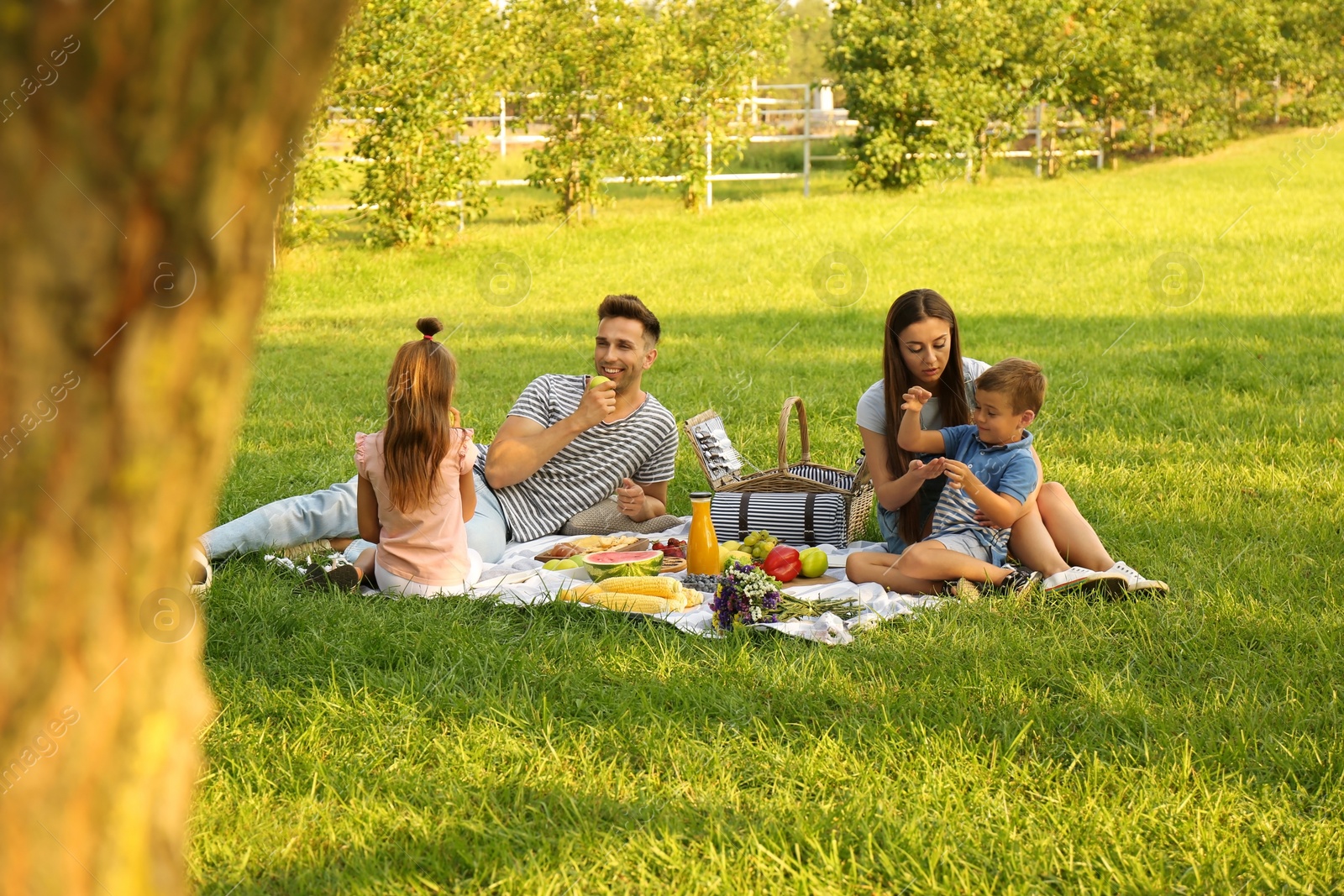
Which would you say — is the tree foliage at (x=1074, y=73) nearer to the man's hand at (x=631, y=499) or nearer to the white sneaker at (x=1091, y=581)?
the man's hand at (x=631, y=499)

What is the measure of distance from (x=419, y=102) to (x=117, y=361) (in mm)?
14178

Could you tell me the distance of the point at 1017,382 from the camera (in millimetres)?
4672

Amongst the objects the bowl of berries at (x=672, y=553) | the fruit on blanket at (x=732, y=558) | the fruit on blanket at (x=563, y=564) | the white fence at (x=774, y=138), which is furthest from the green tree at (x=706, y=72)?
the fruit on blanket at (x=563, y=564)

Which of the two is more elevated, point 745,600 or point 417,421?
point 417,421

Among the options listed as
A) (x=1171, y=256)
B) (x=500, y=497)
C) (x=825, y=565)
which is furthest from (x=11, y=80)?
(x=1171, y=256)

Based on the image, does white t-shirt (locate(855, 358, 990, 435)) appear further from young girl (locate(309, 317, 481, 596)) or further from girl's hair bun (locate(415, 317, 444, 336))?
girl's hair bun (locate(415, 317, 444, 336))

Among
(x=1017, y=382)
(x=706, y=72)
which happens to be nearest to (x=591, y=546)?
(x=1017, y=382)

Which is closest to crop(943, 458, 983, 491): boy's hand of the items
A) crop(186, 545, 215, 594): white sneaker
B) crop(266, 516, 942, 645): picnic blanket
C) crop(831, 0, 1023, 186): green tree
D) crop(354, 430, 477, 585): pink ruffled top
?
crop(266, 516, 942, 645): picnic blanket

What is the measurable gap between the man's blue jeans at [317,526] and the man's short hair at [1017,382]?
2175 mm

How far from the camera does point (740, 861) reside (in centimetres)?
284

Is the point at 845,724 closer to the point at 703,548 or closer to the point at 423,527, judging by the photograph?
the point at 703,548

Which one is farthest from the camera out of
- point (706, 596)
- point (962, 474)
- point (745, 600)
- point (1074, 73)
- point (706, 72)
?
point (1074, 73)

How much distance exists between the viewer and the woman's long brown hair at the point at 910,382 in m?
5.11

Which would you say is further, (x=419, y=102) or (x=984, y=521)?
(x=419, y=102)
